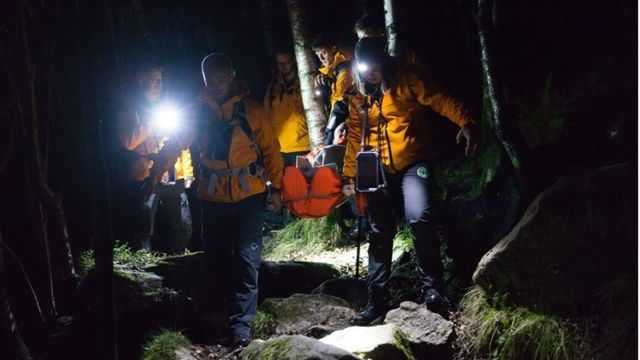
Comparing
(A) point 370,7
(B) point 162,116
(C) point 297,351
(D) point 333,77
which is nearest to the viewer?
(C) point 297,351

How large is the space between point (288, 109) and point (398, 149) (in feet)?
13.7

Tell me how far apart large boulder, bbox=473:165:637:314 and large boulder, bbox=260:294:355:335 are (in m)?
1.92

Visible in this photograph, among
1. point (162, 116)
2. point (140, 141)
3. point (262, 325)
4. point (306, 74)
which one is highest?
point (306, 74)

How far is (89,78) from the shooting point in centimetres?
346

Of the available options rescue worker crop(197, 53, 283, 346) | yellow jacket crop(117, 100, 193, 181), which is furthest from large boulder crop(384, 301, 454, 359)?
yellow jacket crop(117, 100, 193, 181)

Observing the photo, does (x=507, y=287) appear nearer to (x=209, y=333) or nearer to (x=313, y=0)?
(x=209, y=333)

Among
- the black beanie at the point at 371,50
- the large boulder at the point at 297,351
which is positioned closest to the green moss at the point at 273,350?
the large boulder at the point at 297,351

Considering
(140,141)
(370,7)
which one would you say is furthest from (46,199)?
(370,7)

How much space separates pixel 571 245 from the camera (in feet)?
15.7

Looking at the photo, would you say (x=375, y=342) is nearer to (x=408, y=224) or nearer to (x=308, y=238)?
(x=408, y=224)

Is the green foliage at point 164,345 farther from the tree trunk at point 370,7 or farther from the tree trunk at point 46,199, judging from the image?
the tree trunk at point 370,7

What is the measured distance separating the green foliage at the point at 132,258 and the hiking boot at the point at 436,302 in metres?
3.82

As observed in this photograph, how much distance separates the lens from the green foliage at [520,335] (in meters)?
4.51

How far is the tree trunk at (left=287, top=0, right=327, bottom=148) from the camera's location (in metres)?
8.94
